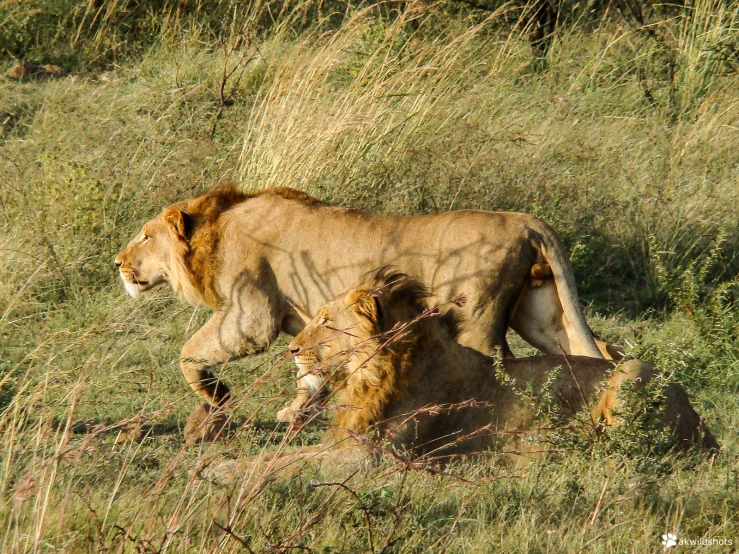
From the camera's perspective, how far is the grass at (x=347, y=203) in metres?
3.44

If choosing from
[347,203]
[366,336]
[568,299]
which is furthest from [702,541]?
[347,203]

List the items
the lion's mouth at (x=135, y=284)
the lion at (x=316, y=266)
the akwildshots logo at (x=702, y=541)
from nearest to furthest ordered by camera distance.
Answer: the akwildshots logo at (x=702, y=541), the lion at (x=316, y=266), the lion's mouth at (x=135, y=284)

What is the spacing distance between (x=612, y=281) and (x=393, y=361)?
318cm

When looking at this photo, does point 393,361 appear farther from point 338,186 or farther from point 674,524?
point 338,186

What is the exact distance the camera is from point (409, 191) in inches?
282

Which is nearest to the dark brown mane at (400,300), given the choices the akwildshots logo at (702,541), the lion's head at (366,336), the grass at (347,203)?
the lion's head at (366,336)

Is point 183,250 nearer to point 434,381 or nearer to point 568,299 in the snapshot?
point 434,381

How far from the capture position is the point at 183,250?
5582mm

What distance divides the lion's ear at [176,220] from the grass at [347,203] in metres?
0.53

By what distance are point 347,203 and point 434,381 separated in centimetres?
268

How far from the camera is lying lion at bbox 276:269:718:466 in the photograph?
4.38 m

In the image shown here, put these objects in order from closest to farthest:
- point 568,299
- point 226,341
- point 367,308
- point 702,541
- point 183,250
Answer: point 702,541, point 367,308, point 568,299, point 226,341, point 183,250

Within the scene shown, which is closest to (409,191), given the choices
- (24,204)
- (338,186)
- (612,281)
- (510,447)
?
(338,186)

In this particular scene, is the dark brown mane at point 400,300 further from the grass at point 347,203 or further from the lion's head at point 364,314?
the grass at point 347,203
